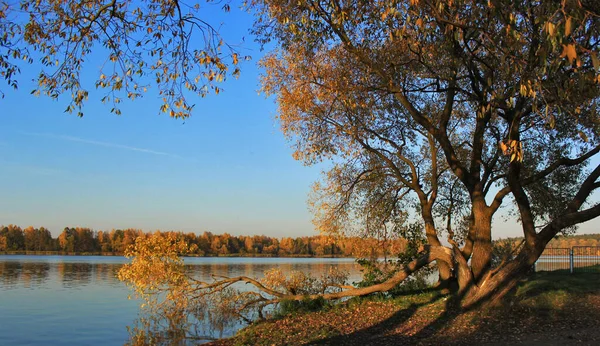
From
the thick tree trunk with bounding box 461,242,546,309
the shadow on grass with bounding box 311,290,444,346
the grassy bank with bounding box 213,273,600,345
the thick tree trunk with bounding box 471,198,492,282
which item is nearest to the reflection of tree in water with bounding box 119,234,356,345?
the grassy bank with bounding box 213,273,600,345

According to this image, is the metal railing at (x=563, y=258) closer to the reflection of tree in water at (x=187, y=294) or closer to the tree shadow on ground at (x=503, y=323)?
the tree shadow on ground at (x=503, y=323)

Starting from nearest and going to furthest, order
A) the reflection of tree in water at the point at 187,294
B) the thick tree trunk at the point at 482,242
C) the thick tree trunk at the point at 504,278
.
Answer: the thick tree trunk at the point at 504,278 < the thick tree trunk at the point at 482,242 < the reflection of tree in water at the point at 187,294

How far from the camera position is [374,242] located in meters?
18.2

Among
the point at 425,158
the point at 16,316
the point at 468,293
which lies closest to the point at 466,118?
the point at 425,158

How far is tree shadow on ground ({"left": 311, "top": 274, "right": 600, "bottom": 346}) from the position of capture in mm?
10016

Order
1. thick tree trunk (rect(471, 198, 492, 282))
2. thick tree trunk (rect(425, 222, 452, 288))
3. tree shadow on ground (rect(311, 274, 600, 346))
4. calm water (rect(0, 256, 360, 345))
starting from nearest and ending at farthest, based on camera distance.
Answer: tree shadow on ground (rect(311, 274, 600, 346)) < thick tree trunk (rect(471, 198, 492, 282)) < calm water (rect(0, 256, 360, 345)) < thick tree trunk (rect(425, 222, 452, 288))

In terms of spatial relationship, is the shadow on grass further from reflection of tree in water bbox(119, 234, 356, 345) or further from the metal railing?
the metal railing

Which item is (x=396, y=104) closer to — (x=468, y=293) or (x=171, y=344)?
(x=468, y=293)

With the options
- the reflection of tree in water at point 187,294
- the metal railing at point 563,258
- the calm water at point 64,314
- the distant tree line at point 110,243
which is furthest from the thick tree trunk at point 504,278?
the distant tree line at point 110,243

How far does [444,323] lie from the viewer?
1176 cm

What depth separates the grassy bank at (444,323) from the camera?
10.2 meters

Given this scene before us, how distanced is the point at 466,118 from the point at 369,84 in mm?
6537

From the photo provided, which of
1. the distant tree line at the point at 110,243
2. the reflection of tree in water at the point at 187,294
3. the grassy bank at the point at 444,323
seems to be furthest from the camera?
the distant tree line at the point at 110,243

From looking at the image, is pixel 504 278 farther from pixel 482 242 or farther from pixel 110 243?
pixel 110 243
